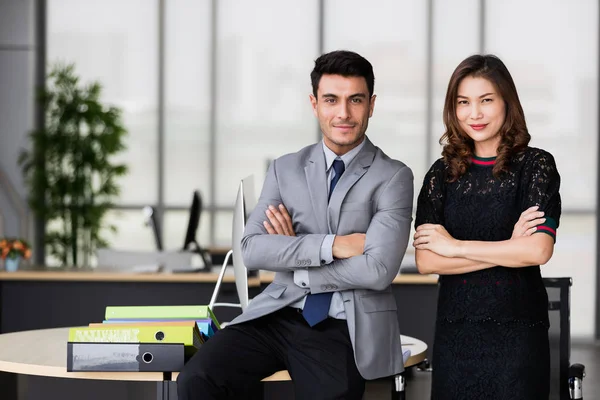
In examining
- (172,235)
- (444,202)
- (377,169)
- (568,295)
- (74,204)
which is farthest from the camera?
(172,235)

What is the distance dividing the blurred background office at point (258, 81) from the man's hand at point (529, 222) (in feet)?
21.9

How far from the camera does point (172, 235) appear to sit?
9812 mm

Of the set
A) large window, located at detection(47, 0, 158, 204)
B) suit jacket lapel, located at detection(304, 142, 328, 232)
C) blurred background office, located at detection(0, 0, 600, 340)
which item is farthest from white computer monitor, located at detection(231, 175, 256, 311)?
large window, located at detection(47, 0, 158, 204)

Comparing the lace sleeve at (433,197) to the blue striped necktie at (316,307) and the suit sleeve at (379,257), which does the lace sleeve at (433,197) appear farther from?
the blue striped necktie at (316,307)

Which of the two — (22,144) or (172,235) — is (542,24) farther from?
(22,144)

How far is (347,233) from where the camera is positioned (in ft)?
9.86

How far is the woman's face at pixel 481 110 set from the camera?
2.77 metres

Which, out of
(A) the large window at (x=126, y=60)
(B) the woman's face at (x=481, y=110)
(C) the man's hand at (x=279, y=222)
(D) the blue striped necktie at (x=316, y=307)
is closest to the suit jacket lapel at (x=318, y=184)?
(C) the man's hand at (x=279, y=222)

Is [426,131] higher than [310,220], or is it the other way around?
[426,131]

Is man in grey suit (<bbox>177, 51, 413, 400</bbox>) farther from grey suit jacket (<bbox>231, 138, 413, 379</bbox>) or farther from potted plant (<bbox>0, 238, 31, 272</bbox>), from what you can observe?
potted plant (<bbox>0, 238, 31, 272</bbox>)

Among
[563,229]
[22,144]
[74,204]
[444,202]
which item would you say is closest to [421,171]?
[563,229]

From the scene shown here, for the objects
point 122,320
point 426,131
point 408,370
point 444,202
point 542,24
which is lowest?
point 408,370

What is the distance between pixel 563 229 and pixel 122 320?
24.3ft

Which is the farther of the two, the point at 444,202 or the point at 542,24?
the point at 542,24
